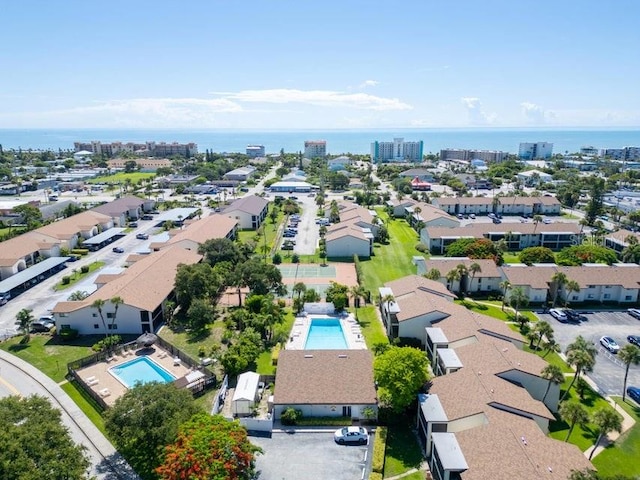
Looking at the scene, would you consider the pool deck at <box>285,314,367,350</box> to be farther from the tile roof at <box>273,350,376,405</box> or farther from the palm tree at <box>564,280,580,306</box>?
the palm tree at <box>564,280,580,306</box>

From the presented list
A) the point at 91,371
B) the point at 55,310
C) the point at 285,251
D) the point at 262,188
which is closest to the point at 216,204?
the point at 262,188

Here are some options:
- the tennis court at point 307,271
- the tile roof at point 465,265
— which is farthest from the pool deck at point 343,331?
the tile roof at point 465,265

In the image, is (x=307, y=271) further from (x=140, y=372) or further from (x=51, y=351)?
(x=51, y=351)

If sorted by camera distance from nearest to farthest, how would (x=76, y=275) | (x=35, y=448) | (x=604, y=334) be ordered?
1. (x=35, y=448)
2. (x=604, y=334)
3. (x=76, y=275)

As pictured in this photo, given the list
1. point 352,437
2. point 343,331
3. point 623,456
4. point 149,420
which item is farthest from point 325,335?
point 623,456

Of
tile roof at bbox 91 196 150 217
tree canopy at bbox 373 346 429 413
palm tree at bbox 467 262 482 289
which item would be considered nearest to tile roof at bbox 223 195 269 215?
tile roof at bbox 91 196 150 217

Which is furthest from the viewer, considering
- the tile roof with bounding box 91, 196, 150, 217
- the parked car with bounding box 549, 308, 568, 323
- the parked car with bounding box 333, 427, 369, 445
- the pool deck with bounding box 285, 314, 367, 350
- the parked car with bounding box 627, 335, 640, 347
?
the tile roof with bounding box 91, 196, 150, 217

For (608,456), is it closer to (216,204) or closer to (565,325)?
(565,325)
